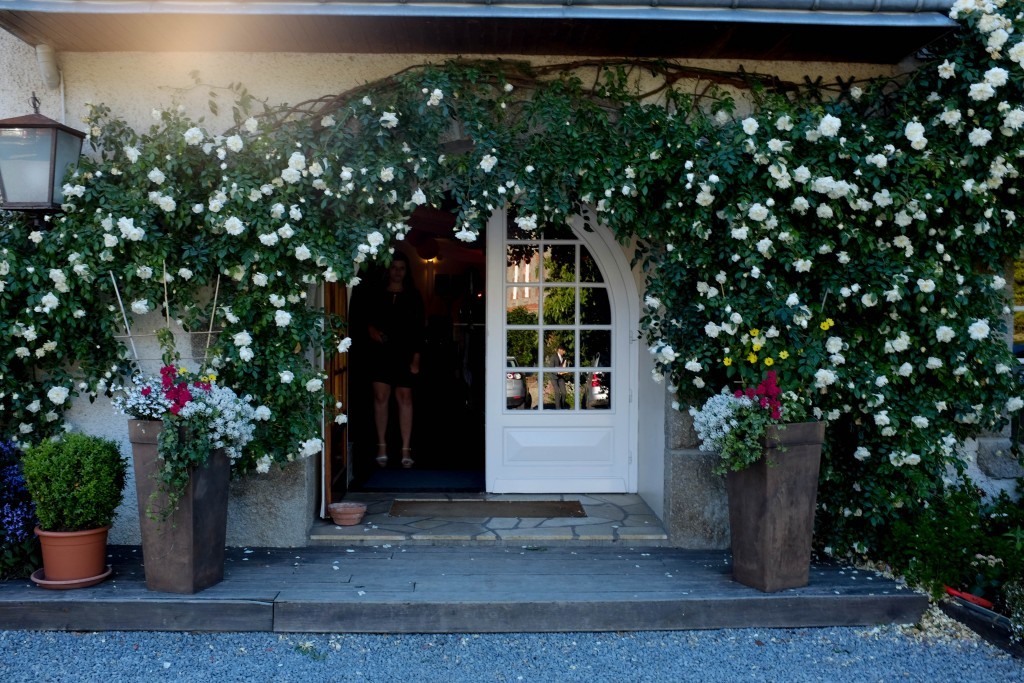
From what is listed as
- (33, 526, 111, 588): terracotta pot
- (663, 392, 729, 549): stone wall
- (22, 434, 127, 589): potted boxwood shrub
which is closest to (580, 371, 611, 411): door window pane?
(663, 392, 729, 549): stone wall

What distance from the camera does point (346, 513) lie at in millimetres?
5219

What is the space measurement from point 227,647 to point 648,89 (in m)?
3.89

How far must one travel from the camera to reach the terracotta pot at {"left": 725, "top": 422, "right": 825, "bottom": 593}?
13.8ft

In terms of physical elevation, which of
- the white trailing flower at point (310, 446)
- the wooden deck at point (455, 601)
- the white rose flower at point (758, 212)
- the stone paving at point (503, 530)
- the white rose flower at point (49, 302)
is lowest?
the wooden deck at point (455, 601)

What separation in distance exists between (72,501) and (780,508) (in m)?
3.60

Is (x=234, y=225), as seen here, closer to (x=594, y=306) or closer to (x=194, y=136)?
(x=194, y=136)

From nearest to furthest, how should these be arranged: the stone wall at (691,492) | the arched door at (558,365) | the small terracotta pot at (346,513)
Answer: the stone wall at (691,492)
the small terracotta pot at (346,513)
the arched door at (558,365)

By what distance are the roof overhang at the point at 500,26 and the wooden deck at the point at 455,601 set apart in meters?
2.99

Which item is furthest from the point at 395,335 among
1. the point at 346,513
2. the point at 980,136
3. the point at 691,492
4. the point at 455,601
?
the point at 980,136

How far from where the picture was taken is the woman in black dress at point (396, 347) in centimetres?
699

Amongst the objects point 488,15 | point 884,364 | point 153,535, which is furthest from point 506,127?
point 153,535

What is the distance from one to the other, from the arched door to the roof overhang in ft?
5.11

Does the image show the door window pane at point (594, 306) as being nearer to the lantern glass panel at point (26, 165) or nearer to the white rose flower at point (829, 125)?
the white rose flower at point (829, 125)

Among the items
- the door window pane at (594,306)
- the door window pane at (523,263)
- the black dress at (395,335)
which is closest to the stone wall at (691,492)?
the door window pane at (594,306)
